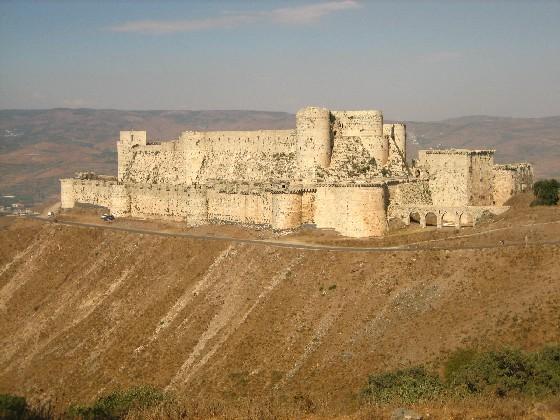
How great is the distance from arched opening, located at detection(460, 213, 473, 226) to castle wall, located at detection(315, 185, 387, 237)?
26.7 feet

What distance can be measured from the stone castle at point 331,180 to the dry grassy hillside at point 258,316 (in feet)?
21.4

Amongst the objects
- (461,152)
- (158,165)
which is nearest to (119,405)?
(461,152)

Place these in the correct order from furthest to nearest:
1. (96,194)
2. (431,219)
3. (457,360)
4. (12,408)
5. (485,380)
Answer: (96,194) < (431,219) < (457,360) < (485,380) < (12,408)

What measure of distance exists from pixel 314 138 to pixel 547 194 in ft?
74.9

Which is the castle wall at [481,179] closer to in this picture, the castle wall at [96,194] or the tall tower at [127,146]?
the castle wall at [96,194]

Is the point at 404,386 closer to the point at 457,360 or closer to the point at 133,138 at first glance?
the point at 457,360

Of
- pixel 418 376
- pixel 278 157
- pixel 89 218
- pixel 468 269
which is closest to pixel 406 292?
pixel 468 269

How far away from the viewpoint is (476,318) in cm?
4584

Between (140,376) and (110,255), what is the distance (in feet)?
82.4

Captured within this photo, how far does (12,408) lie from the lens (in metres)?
31.5

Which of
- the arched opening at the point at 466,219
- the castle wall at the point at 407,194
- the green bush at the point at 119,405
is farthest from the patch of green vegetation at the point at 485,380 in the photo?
the arched opening at the point at 466,219

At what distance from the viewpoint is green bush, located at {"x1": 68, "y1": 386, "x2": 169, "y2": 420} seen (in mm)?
32281

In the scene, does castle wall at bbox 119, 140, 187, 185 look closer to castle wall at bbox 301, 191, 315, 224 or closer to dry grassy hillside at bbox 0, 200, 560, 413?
dry grassy hillside at bbox 0, 200, 560, 413

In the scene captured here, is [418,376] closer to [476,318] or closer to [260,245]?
[476,318]
